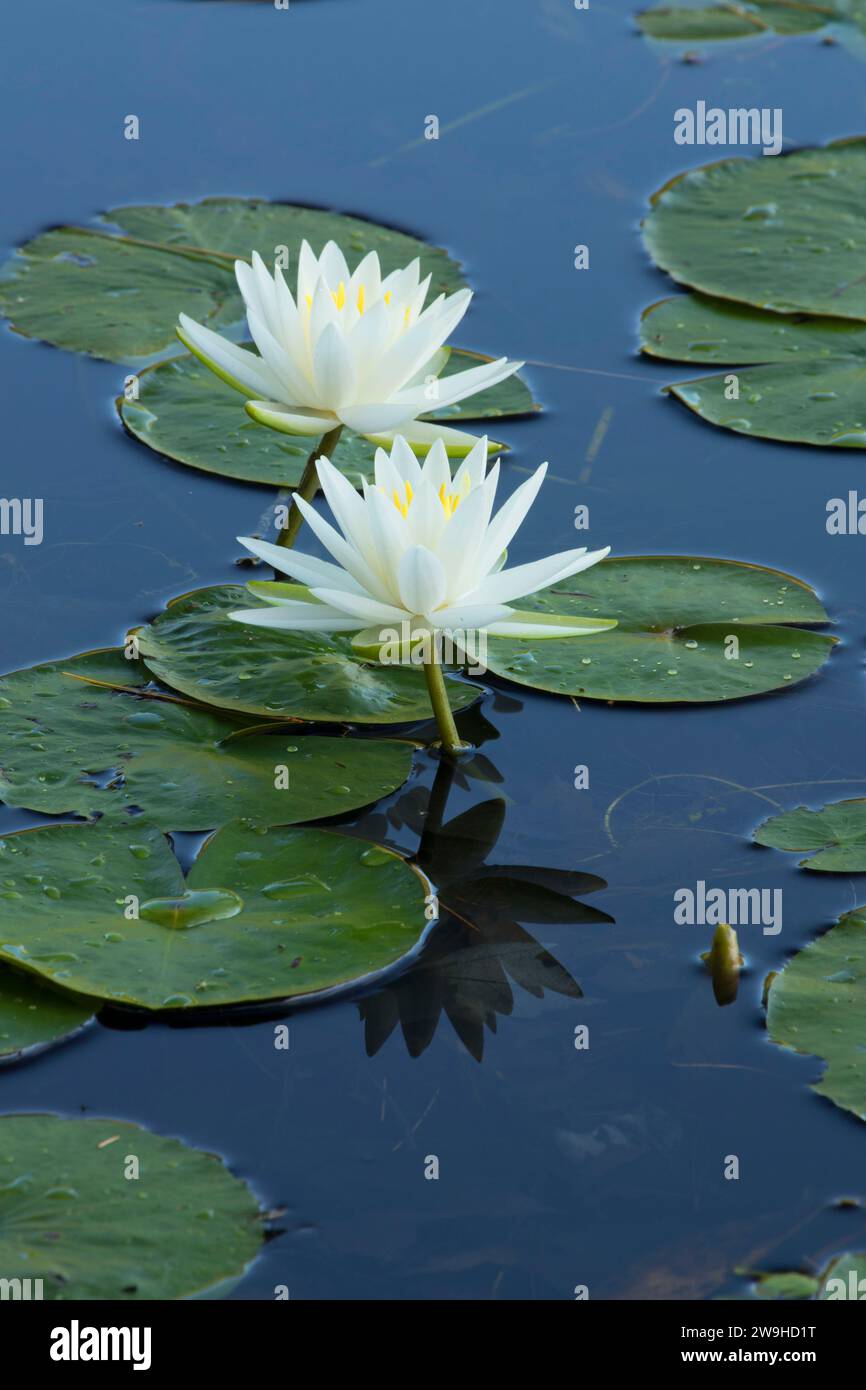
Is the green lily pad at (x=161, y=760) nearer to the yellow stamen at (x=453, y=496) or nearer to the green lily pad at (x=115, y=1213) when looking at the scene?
the yellow stamen at (x=453, y=496)

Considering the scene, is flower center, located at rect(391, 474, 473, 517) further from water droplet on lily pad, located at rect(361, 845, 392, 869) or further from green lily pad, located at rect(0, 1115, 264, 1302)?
green lily pad, located at rect(0, 1115, 264, 1302)

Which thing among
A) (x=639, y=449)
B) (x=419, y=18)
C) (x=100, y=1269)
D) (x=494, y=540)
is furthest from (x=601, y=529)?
(x=419, y=18)

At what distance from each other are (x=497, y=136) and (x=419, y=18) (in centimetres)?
115

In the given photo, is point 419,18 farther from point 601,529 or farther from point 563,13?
point 601,529

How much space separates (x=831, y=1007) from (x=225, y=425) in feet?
6.96

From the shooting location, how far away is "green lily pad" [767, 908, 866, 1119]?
2156mm

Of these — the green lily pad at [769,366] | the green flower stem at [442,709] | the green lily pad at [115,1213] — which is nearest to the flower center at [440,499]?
the green flower stem at [442,709]

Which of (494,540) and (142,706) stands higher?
(494,540)

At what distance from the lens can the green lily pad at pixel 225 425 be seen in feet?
11.5

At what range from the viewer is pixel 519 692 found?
2998 millimetres

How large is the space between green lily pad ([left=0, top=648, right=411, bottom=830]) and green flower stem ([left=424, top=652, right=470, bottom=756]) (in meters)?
0.09

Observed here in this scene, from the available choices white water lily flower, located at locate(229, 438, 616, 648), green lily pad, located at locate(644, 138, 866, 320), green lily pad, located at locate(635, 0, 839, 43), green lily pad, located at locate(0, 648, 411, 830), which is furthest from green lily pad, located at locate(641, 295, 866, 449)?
green lily pad, located at locate(635, 0, 839, 43)

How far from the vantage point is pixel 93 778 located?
2621 mm

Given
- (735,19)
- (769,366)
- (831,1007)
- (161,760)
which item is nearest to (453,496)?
(161,760)
